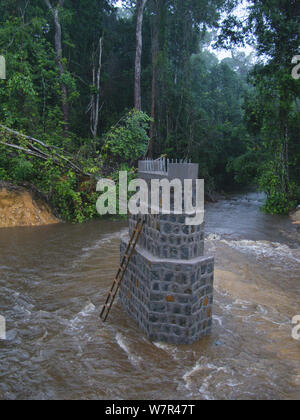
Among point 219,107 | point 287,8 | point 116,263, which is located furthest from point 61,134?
point 219,107

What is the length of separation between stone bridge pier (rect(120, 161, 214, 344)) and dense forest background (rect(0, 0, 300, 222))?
766 cm

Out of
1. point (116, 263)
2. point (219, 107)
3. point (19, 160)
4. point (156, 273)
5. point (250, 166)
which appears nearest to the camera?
point (156, 273)

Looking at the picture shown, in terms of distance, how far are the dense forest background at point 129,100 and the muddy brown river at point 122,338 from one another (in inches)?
163

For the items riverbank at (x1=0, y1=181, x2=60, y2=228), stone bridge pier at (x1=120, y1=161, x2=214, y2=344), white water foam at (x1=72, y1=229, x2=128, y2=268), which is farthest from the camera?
riverbank at (x1=0, y1=181, x2=60, y2=228)

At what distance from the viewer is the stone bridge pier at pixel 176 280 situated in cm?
457

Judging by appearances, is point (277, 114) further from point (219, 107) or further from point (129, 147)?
point (219, 107)

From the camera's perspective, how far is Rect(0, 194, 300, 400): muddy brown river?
3904 millimetres

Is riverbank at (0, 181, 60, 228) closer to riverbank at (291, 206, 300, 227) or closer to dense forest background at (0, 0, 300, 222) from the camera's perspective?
dense forest background at (0, 0, 300, 222)

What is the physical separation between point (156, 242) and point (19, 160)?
314 inches

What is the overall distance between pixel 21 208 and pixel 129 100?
1038 cm

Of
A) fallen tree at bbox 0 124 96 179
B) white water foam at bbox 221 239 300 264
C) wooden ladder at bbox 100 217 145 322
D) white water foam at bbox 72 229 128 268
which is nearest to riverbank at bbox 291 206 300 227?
white water foam at bbox 221 239 300 264

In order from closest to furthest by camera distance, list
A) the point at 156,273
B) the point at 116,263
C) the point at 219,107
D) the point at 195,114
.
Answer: the point at 156,273 → the point at 116,263 → the point at 195,114 → the point at 219,107

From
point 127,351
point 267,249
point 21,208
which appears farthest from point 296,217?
point 127,351

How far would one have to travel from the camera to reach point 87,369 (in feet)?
13.9
